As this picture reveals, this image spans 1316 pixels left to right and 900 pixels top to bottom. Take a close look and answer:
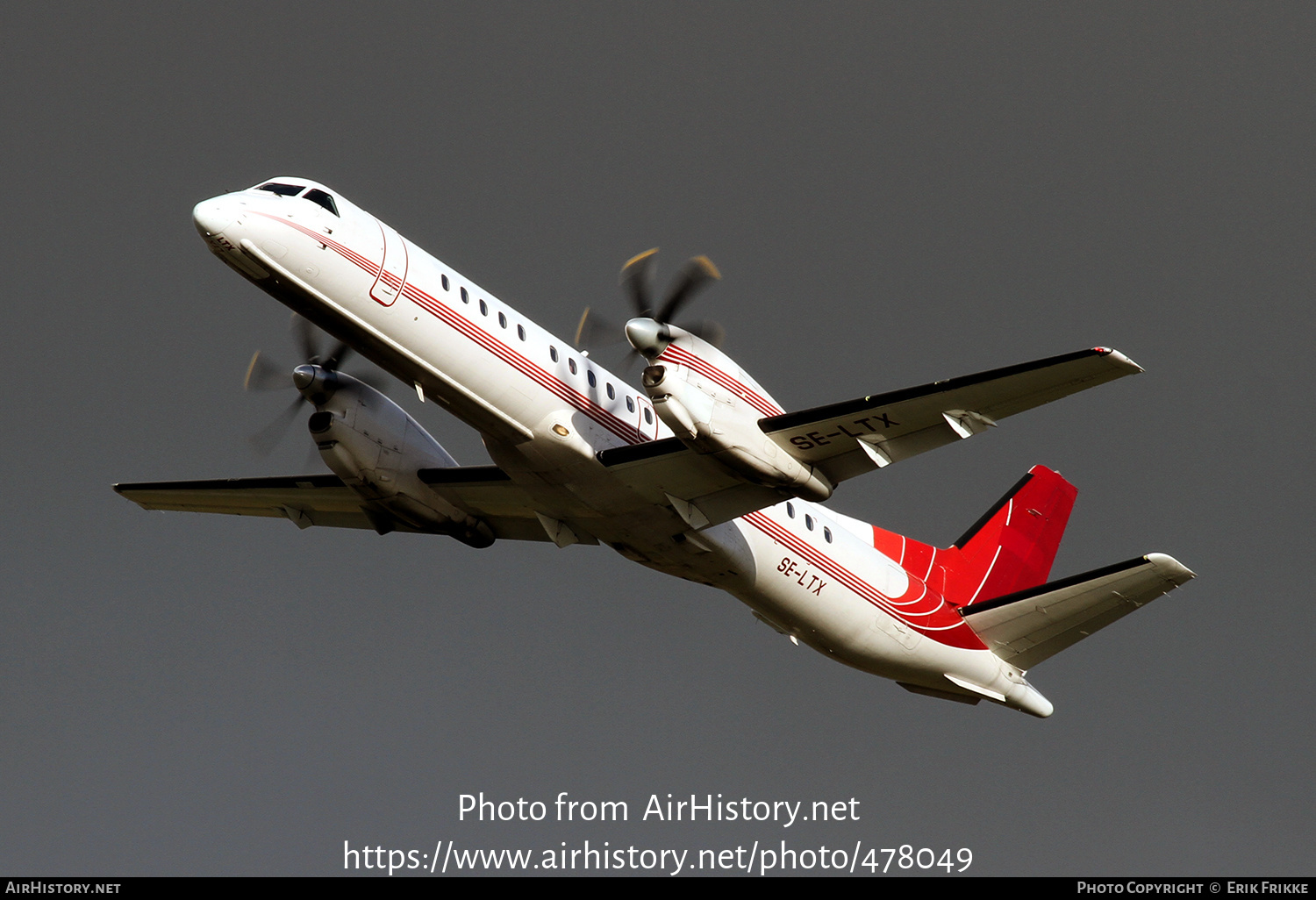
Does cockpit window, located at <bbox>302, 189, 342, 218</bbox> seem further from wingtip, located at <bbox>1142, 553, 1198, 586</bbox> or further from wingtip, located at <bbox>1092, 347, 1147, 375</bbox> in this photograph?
wingtip, located at <bbox>1142, 553, 1198, 586</bbox>

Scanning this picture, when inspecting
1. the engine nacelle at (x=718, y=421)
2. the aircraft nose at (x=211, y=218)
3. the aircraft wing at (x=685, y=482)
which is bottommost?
the aircraft wing at (x=685, y=482)

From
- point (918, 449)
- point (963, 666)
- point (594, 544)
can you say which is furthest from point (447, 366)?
point (963, 666)

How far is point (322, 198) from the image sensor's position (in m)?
15.6

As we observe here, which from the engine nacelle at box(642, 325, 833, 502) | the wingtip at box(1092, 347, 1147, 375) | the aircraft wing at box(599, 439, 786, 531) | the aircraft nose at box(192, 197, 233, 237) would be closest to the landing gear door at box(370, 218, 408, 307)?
the aircraft nose at box(192, 197, 233, 237)

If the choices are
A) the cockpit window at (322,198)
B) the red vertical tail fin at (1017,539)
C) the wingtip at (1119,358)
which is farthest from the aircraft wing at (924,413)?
the red vertical tail fin at (1017,539)

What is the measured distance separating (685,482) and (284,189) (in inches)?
236

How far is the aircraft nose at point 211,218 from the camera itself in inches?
576

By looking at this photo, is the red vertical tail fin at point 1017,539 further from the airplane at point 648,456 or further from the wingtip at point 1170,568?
the wingtip at point 1170,568

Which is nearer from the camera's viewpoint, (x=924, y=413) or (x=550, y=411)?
(x=924, y=413)

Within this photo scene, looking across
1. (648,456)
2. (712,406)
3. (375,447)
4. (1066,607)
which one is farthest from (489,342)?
(1066,607)

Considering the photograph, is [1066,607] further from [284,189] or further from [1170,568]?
[284,189]

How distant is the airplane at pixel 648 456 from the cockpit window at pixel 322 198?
1.0 inches

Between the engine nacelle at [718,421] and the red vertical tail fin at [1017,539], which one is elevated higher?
the red vertical tail fin at [1017,539]
